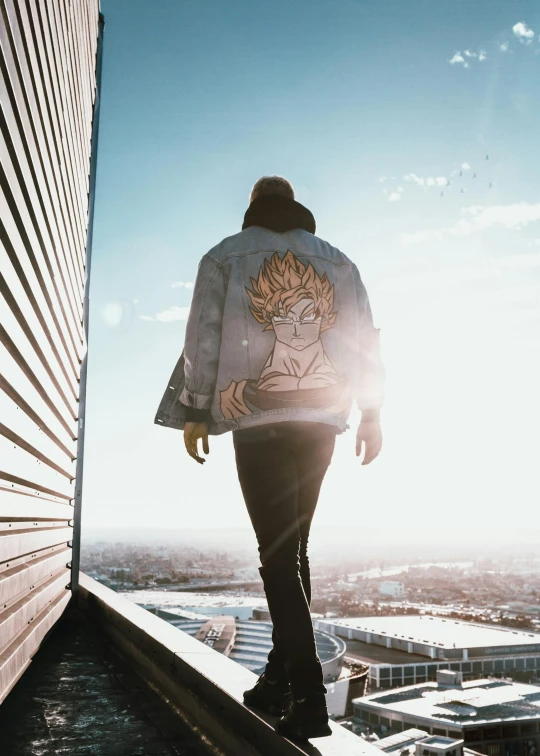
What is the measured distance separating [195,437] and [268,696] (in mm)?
644

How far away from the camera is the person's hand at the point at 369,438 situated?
→ 1581mm

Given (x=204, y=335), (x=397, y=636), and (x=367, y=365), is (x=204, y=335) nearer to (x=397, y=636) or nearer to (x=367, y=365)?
(x=367, y=365)

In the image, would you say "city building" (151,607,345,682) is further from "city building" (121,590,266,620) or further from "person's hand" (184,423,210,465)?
"person's hand" (184,423,210,465)

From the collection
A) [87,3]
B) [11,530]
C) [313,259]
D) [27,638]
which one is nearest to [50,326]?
[11,530]

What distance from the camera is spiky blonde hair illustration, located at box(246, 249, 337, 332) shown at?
1441 millimetres

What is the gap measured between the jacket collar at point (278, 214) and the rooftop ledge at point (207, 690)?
1.22 m

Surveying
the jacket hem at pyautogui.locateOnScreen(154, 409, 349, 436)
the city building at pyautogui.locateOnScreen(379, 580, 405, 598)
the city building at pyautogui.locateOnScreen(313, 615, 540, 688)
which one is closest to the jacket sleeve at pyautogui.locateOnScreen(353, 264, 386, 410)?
the jacket hem at pyautogui.locateOnScreen(154, 409, 349, 436)

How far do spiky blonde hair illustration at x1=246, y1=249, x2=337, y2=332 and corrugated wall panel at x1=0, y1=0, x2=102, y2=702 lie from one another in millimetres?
731

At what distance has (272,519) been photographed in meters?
1.35

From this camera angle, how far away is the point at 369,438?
5.21 feet

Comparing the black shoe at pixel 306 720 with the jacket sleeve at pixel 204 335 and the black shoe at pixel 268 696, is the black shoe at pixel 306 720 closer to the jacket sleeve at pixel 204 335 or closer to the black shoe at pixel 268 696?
the black shoe at pixel 268 696

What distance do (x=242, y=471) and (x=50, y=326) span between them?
1.68 m

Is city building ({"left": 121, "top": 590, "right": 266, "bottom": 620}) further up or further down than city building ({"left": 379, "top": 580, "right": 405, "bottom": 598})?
further down

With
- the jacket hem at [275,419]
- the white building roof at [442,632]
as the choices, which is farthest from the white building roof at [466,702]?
the jacket hem at [275,419]
